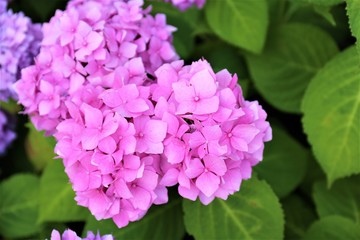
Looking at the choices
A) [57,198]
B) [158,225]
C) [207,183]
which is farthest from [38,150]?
[207,183]

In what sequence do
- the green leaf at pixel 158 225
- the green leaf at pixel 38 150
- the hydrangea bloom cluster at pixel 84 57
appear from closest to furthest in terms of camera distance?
the hydrangea bloom cluster at pixel 84 57 < the green leaf at pixel 158 225 < the green leaf at pixel 38 150

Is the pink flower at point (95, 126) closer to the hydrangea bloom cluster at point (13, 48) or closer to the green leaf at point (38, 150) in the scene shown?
the hydrangea bloom cluster at point (13, 48)

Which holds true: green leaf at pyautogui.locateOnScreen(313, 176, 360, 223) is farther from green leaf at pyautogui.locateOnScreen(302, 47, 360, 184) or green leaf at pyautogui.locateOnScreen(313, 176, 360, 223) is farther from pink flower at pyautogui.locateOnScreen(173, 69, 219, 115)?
pink flower at pyautogui.locateOnScreen(173, 69, 219, 115)

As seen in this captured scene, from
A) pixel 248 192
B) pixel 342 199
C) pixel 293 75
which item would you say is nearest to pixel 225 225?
pixel 248 192

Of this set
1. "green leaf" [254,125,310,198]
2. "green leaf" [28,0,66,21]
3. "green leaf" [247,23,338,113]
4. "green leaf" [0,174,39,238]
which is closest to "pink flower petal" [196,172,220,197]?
"green leaf" [254,125,310,198]

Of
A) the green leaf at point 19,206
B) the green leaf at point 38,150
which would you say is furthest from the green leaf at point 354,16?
the green leaf at point 19,206

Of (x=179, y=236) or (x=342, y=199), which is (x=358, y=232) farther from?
(x=179, y=236)
